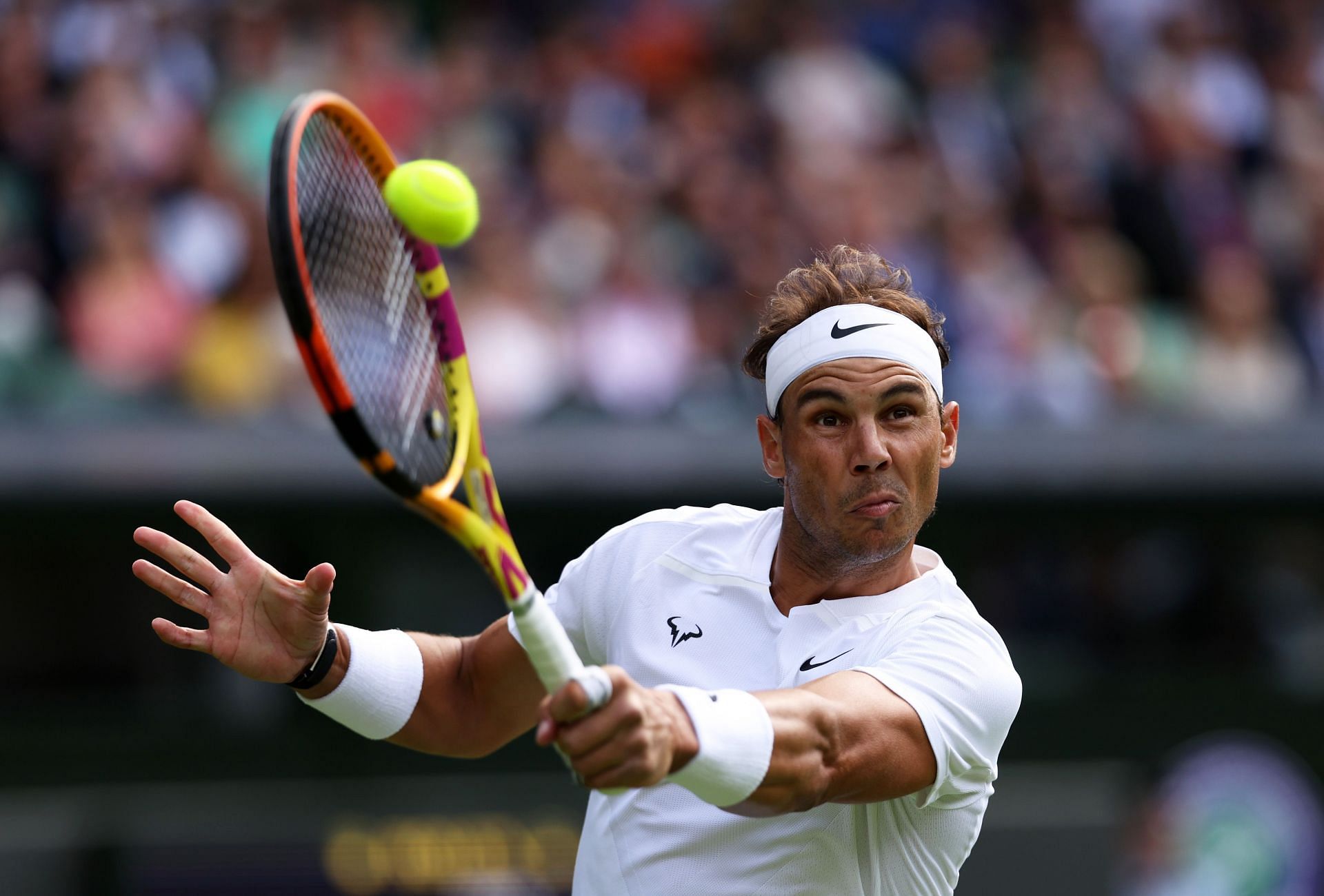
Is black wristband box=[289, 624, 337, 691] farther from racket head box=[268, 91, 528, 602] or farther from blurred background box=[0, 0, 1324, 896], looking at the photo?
blurred background box=[0, 0, 1324, 896]

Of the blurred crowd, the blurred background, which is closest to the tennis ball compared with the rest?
the blurred background

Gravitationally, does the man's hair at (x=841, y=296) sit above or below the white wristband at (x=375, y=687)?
above

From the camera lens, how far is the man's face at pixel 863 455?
11.2 ft

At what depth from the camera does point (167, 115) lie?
26.9ft

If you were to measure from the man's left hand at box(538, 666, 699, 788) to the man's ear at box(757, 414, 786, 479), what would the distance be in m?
1.04

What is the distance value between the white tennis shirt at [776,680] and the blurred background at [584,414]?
3454mm

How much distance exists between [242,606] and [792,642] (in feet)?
3.58

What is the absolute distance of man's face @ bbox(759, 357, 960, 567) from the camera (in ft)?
11.2

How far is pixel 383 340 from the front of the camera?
407 cm

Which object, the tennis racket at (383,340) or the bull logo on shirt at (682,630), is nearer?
the tennis racket at (383,340)

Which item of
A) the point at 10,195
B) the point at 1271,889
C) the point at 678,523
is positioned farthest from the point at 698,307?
the point at 678,523

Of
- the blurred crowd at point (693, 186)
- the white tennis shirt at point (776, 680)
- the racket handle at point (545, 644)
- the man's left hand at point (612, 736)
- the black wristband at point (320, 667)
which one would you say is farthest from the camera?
the blurred crowd at point (693, 186)

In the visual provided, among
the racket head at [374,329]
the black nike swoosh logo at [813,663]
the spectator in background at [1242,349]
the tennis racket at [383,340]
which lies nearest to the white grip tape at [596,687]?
the tennis racket at [383,340]

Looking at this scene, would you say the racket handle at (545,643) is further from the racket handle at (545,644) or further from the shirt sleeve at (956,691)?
the shirt sleeve at (956,691)
